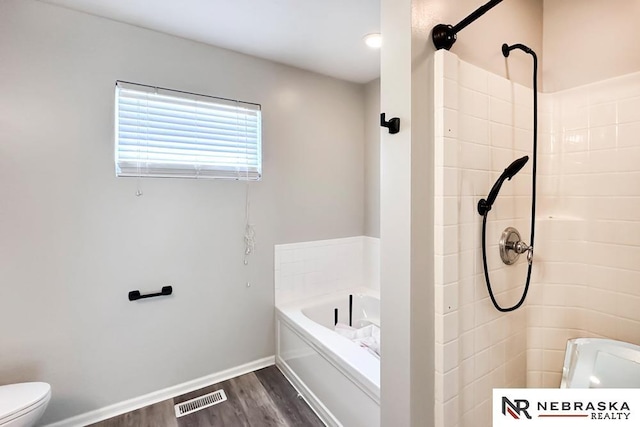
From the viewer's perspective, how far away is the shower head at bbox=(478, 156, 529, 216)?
114 cm

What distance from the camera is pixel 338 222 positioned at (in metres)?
2.86

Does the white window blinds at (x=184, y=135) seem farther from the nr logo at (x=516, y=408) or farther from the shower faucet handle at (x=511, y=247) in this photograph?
the nr logo at (x=516, y=408)

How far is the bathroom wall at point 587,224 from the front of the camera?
1.30m

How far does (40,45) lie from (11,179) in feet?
2.54

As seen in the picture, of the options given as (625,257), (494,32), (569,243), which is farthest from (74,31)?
(625,257)

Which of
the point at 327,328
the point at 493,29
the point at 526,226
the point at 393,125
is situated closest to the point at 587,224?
the point at 526,226

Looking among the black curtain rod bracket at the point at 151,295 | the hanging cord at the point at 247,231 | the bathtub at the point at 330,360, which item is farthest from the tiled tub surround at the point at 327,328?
the black curtain rod bracket at the point at 151,295

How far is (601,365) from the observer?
1.10 m

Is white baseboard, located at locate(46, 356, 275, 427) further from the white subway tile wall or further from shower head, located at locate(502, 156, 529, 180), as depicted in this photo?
shower head, located at locate(502, 156, 529, 180)

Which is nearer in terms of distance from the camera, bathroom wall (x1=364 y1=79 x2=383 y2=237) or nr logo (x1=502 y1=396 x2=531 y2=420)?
nr logo (x1=502 y1=396 x2=531 y2=420)

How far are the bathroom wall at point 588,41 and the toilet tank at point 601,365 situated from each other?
3.85ft

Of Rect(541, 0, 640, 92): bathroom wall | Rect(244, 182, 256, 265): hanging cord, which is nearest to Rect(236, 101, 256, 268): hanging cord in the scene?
Rect(244, 182, 256, 265): hanging cord

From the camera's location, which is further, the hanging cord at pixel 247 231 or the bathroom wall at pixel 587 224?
the hanging cord at pixel 247 231

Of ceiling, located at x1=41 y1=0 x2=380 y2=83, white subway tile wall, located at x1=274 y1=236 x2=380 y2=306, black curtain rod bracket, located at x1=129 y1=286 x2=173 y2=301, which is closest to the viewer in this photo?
ceiling, located at x1=41 y1=0 x2=380 y2=83
